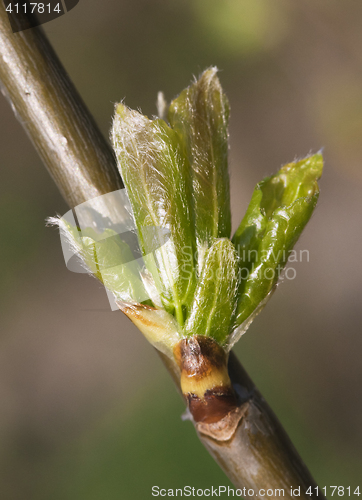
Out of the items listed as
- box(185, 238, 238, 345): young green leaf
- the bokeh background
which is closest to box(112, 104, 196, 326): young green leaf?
box(185, 238, 238, 345): young green leaf

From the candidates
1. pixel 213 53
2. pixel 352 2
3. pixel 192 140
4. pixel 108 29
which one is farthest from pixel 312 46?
pixel 192 140

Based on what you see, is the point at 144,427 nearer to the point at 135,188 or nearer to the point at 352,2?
the point at 135,188

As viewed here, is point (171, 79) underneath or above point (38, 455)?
above

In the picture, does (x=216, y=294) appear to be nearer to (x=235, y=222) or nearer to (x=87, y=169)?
(x=87, y=169)

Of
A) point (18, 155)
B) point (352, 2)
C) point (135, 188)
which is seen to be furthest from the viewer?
point (18, 155)

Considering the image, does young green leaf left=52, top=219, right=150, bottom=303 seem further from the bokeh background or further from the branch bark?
the bokeh background

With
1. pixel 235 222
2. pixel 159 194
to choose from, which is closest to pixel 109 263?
pixel 159 194
